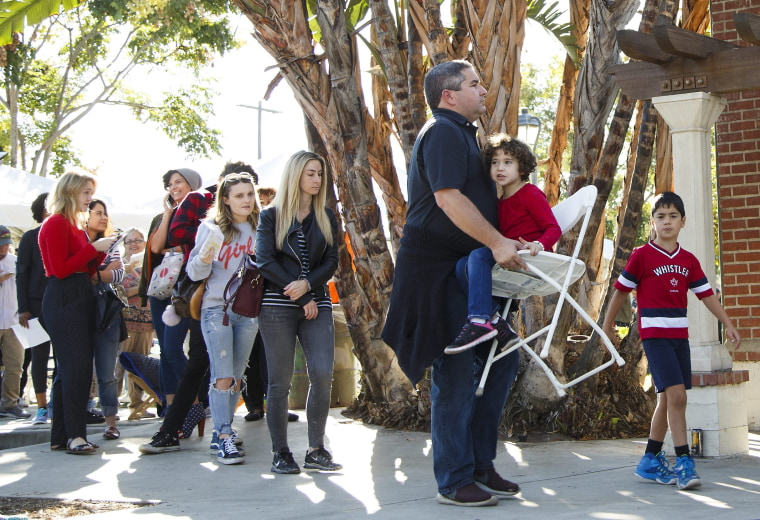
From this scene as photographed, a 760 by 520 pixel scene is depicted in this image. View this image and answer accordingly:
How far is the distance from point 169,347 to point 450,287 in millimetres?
3365

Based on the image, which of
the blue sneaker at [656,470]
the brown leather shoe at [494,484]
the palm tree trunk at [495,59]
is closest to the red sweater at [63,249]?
the palm tree trunk at [495,59]

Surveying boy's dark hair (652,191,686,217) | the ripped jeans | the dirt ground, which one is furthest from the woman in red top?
boy's dark hair (652,191,686,217)

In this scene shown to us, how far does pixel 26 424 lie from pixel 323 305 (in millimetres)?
4562

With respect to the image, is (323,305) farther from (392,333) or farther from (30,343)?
(30,343)

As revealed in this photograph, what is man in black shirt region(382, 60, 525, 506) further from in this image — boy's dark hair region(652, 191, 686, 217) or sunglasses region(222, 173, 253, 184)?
sunglasses region(222, 173, 253, 184)

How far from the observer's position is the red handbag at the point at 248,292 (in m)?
5.46

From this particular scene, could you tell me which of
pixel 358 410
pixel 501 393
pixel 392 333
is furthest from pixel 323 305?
pixel 358 410

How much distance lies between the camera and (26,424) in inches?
340

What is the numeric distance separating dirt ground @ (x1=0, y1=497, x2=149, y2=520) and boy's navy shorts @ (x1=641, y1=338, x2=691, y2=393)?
9.62 feet

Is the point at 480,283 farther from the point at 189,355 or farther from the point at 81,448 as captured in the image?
the point at 81,448

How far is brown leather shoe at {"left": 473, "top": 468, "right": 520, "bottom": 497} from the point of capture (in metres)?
4.52

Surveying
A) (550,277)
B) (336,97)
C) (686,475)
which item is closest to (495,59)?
(336,97)

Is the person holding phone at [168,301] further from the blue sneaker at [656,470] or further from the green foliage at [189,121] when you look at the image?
the green foliage at [189,121]

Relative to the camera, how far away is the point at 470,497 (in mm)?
4223
